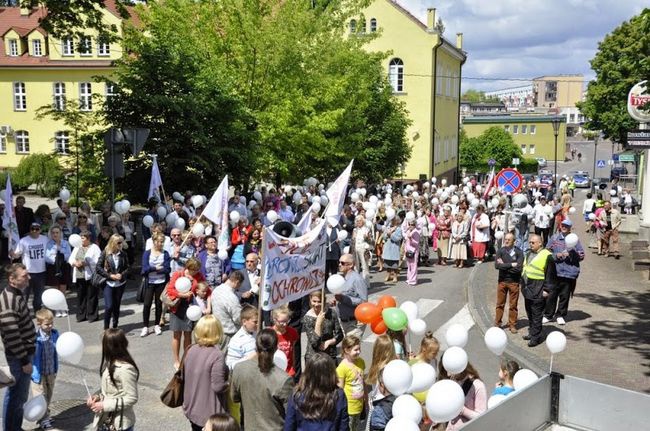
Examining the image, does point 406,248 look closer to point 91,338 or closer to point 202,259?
point 202,259

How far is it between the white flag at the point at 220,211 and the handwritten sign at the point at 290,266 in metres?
3.34

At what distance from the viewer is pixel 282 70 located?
21.6 m

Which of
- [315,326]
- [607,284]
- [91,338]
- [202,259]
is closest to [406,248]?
[607,284]

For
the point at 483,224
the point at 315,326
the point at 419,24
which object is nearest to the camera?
the point at 315,326

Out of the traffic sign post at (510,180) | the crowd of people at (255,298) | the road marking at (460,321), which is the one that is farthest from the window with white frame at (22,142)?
the road marking at (460,321)

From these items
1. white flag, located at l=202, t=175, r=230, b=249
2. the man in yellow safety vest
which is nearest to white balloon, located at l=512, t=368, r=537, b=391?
the man in yellow safety vest

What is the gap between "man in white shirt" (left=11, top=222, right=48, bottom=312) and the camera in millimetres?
A: 11039

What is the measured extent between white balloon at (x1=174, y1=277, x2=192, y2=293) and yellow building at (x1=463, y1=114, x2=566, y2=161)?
321 ft

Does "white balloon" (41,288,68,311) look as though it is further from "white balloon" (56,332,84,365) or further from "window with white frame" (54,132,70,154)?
"window with white frame" (54,132,70,154)

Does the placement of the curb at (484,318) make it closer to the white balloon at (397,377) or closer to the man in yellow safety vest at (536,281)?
the man in yellow safety vest at (536,281)

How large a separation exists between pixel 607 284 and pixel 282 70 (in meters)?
11.6

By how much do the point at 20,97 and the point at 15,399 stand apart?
153 feet

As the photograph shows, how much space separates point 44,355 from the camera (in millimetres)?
6875

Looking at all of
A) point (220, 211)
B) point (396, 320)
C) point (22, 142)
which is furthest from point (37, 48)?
point (396, 320)
